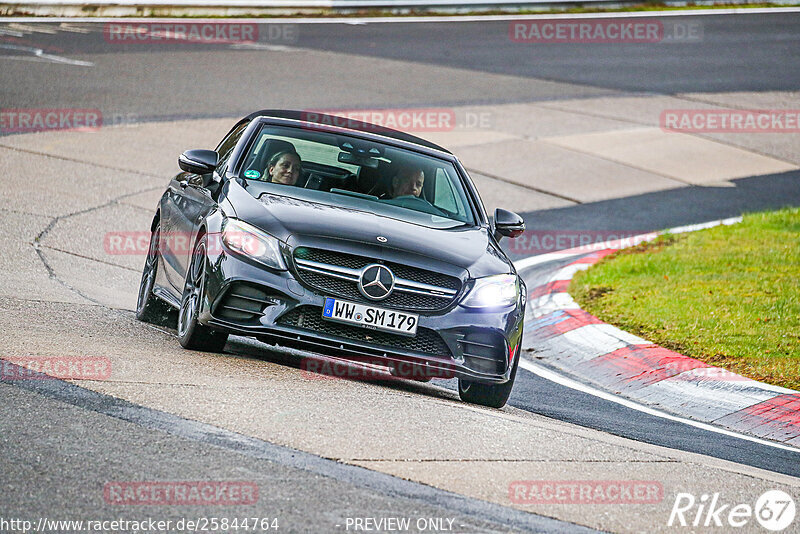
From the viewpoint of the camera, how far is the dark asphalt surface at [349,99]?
16.8ft

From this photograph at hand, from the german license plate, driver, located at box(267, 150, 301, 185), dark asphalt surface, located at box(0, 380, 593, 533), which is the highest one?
driver, located at box(267, 150, 301, 185)

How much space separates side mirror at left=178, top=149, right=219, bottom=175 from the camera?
8289mm

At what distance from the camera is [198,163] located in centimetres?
830

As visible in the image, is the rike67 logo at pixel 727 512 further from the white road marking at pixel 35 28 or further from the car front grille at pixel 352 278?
the white road marking at pixel 35 28

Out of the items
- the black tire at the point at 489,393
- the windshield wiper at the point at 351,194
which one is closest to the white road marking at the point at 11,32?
the windshield wiper at the point at 351,194

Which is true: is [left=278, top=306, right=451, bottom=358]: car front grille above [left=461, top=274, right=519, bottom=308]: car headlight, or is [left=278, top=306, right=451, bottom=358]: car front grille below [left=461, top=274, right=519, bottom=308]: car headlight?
below

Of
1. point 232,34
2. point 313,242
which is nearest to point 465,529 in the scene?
point 313,242

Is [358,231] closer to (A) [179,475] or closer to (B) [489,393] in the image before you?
(B) [489,393]

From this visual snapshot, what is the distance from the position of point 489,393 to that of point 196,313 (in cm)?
187

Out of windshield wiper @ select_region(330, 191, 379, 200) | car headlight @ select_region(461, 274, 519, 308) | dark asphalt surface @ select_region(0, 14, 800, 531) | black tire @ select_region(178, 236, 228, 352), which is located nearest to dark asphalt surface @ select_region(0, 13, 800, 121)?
dark asphalt surface @ select_region(0, 14, 800, 531)

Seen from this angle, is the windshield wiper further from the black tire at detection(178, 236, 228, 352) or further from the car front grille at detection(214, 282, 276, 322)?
the car front grille at detection(214, 282, 276, 322)

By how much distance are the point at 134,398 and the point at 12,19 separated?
892 inches

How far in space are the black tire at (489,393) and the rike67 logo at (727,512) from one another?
207 centimetres

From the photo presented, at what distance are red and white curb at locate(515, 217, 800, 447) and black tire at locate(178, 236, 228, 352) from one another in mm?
3151
